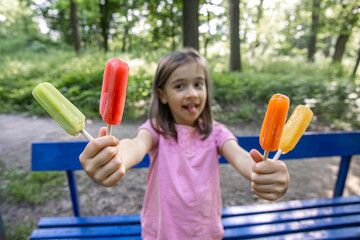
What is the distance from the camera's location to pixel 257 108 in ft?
19.3

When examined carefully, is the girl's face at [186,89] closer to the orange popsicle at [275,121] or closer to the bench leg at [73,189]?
the orange popsicle at [275,121]

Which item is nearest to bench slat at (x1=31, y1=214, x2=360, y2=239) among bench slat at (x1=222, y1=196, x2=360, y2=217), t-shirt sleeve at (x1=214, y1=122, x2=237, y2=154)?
bench slat at (x1=222, y1=196, x2=360, y2=217)

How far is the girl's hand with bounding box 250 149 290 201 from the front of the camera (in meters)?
0.83

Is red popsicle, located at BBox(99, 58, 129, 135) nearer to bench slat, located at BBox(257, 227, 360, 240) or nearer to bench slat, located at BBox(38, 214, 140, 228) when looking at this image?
bench slat, located at BBox(38, 214, 140, 228)

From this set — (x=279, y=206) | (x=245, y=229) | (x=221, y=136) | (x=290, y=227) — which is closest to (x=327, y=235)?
(x=290, y=227)

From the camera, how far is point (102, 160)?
82 centimetres

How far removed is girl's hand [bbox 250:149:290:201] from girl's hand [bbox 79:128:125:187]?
1.72ft

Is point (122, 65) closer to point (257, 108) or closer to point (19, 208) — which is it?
point (19, 208)

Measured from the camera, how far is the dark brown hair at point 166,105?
157cm

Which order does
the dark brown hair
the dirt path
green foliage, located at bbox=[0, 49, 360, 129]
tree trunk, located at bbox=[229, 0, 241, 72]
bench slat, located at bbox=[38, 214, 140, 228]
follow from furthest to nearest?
green foliage, located at bbox=[0, 49, 360, 129] → tree trunk, located at bbox=[229, 0, 241, 72] → the dirt path → bench slat, located at bbox=[38, 214, 140, 228] → the dark brown hair

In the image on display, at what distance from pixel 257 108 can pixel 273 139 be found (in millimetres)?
5413

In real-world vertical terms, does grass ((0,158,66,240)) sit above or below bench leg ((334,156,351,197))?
below

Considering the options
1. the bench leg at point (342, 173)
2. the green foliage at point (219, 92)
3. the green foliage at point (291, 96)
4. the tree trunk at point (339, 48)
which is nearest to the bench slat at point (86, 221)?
the bench leg at point (342, 173)

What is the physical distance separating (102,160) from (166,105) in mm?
992
